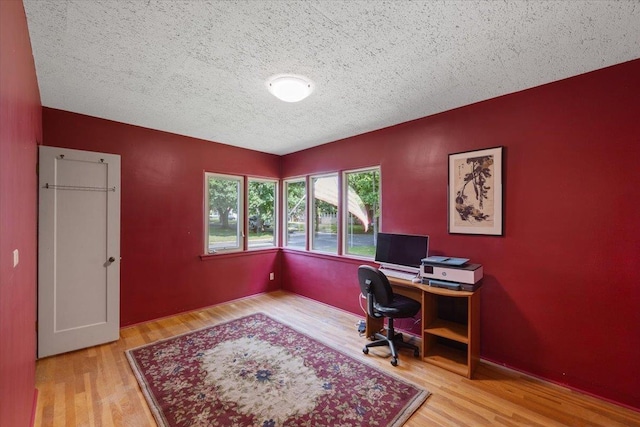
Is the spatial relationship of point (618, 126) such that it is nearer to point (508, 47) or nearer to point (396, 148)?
point (508, 47)

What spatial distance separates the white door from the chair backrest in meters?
2.86

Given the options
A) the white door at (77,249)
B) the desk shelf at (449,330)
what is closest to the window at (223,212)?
the white door at (77,249)

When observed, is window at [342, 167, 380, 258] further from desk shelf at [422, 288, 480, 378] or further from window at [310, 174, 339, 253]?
desk shelf at [422, 288, 480, 378]

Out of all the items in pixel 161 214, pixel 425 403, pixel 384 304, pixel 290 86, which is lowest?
pixel 425 403

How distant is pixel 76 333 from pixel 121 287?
2.07 feet

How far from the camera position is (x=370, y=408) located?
1990 mm

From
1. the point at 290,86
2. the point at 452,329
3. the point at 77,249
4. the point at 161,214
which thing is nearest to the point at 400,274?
the point at 452,329

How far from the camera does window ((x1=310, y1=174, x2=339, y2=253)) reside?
4.27m

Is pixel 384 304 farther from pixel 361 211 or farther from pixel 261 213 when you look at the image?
pixel 261 213

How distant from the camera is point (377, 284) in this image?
8.69 ft

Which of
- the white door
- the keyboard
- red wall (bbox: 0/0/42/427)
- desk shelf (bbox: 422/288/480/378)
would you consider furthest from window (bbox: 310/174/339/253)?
red wall (bbox: 0/0/42/427)

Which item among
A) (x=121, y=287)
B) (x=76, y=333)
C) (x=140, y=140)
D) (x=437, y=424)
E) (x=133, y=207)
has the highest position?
(x=140, y=140)

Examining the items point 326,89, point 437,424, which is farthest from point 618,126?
point 437,424

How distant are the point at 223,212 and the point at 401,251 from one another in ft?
9.48
